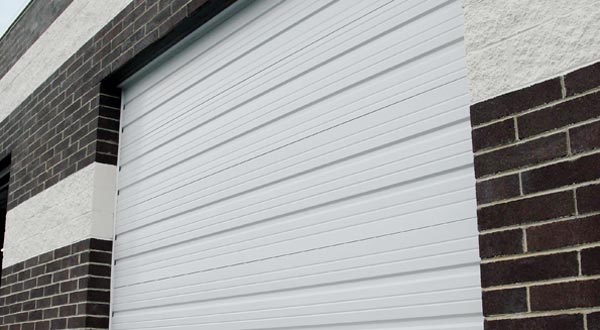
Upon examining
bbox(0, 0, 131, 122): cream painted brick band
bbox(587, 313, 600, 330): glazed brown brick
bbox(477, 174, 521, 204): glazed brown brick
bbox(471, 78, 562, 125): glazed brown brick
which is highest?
bbox(0, 0, 131, 122): cream painted brick band

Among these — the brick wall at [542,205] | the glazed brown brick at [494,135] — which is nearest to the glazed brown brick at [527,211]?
the brick wall at [542,205]

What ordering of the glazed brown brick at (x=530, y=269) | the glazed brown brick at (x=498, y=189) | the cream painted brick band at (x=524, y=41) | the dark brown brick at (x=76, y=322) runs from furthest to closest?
1. the dark brown brick at (x=76, y=322)
2. the glazed brown brick at (x=498, y=189)
3. the cream painted brick band at (x=524, y=41)
4. the glazed brown brick at (x=530, y=269)

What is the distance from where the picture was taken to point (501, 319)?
303 centimetres

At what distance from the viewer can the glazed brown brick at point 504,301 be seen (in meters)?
2.96

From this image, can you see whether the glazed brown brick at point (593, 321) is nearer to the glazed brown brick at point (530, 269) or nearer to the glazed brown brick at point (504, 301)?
the glazed brown brick at point (530, 269)

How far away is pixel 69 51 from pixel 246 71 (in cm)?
282

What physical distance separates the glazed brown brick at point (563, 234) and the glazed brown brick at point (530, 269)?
4 cm

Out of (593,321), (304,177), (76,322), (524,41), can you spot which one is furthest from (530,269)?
(76,322)

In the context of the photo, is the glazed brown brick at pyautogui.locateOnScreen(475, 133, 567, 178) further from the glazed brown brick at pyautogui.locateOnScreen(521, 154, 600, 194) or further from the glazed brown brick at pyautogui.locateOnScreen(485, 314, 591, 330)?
the glazed brown brick at pyautogui.locateOnScreen(485, 314, 591, 330)

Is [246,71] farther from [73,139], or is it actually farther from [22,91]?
[22,91]

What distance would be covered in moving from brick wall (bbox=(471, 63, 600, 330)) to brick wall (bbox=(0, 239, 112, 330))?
3.84 m

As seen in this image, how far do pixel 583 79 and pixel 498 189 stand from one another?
53 cm

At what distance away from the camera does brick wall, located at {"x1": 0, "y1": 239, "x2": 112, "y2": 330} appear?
618 cm

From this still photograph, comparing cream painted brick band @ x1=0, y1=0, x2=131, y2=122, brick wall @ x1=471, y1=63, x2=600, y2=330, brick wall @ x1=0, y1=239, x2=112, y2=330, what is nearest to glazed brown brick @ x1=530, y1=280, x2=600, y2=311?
brick wall @ x1=471, y1=63, x2=600, y2=330
